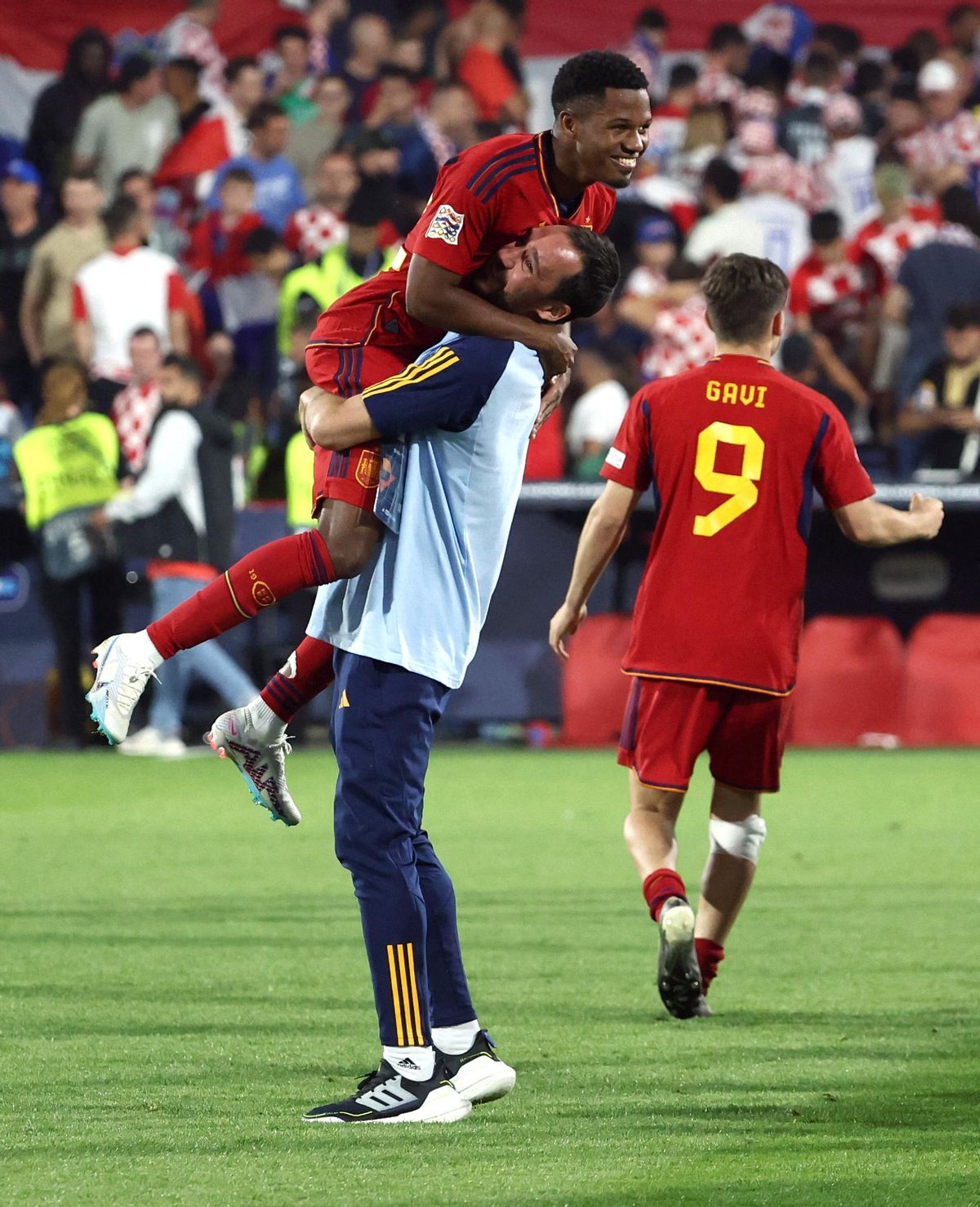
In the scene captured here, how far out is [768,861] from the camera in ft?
29.3

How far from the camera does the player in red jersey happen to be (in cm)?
559

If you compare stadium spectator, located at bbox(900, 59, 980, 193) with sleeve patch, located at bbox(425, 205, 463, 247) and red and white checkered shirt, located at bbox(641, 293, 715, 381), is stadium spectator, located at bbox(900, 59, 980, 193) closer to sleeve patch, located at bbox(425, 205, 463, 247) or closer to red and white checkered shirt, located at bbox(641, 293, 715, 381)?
red and white checkered shirt, located at bbox(641, 293, 715, 381)

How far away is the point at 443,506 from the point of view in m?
4.47

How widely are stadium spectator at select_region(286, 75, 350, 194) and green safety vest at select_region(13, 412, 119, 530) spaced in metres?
4.20

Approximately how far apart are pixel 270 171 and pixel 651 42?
376cm

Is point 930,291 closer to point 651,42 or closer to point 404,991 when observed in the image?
point 651,42

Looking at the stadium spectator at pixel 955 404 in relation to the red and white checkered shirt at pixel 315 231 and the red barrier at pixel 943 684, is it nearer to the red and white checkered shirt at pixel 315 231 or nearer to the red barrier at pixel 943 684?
the red barrier at pixel 943 684

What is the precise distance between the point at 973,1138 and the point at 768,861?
15.6 feet

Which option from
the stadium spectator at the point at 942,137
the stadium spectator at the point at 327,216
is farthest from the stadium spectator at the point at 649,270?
the stadium spectator at the point at 942,137

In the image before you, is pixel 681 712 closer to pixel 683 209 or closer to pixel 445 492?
pixel 445 492

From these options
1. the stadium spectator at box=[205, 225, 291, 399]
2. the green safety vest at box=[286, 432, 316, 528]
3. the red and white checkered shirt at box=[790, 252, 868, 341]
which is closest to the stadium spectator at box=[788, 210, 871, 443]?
the red and white checkered shirt at box=[790, 252, 868, 341]

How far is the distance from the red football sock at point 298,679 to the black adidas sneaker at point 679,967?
42.3 inches

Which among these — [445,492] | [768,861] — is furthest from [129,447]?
[445,492]

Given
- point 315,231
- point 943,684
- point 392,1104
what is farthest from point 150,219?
point 392,1104
